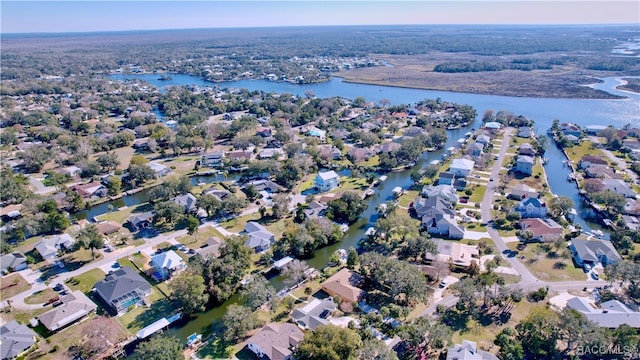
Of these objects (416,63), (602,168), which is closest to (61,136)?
(602,168)

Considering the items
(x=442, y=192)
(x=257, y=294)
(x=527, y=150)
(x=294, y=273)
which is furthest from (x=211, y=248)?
(x=527, y=150)

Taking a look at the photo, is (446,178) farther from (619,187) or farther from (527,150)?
(619,187)

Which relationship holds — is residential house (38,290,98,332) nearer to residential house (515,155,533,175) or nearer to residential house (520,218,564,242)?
residential house (520,218,564,242)

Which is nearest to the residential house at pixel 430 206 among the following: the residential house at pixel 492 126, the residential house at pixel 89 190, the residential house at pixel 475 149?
the residential house at pixel 475 149

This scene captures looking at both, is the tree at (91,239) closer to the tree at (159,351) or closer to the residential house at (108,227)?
the residential house at (108,227)

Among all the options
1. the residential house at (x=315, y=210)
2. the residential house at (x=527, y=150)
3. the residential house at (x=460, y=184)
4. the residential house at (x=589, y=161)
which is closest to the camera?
the residential house at (x=315, y=210)
